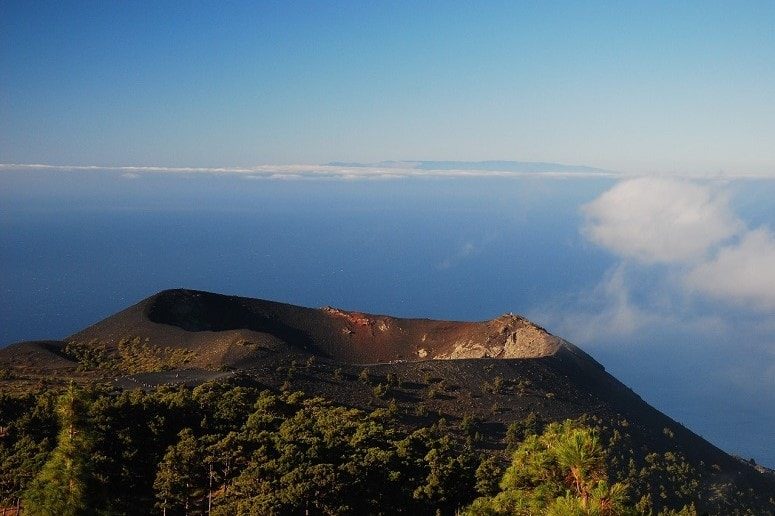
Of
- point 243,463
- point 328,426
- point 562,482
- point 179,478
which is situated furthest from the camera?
point 328,426

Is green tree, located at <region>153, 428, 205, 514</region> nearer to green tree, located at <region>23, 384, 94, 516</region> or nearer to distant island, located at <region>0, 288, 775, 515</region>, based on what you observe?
distant island, located at <region>0, 288, 775, 515</region>

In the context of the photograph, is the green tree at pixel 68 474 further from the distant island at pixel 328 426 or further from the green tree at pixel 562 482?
the green tree at pixel 562 482

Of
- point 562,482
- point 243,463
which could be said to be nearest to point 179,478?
point 243,463

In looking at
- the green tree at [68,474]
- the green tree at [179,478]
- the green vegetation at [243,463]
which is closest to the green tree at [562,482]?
the green vegetation at [243,463]

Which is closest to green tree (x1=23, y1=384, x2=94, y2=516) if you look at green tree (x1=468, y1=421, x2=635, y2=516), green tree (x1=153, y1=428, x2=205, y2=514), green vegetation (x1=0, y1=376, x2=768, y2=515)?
green vegetation (x1=0, y1=376, x2=768, y2=515)

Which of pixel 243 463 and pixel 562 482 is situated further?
pixel 243 463

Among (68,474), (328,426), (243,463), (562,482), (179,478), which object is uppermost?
(562,482)

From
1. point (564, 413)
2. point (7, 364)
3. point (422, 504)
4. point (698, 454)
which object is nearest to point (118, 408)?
point (422, 504)

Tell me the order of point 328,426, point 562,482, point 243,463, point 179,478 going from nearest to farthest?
point 562,482, point 179,478, point 243,463, point 328,426

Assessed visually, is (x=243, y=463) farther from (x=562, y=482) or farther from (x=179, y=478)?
(x=562, y=482)

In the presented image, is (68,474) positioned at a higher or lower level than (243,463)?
higher
